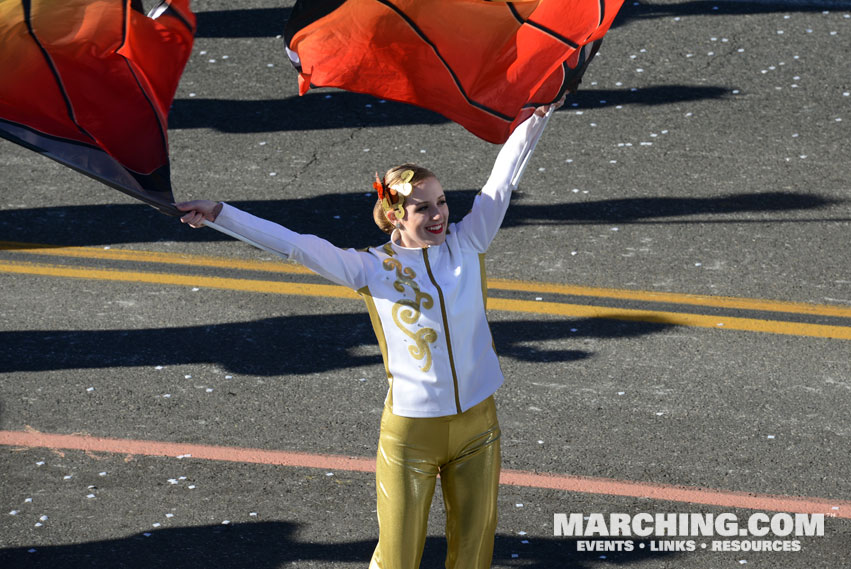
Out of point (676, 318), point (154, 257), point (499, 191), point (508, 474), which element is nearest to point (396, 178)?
point (499, 191)

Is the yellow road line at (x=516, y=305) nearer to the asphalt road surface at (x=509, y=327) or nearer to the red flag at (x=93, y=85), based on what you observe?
the asphalt road surface at (x=509, y=327)

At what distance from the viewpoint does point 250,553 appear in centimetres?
559

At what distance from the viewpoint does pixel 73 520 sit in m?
5.88

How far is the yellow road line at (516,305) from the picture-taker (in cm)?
746

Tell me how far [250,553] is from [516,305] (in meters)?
2.84

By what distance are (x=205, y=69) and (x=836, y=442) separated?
24.2 feet

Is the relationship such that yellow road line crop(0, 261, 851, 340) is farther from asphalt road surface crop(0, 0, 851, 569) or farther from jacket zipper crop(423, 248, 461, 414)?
jacket zipper crop(423, 248, 461, 414)

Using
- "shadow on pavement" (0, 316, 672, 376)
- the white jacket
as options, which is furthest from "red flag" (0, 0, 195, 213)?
"shadow on pavement" (0, 316, 672, 376)

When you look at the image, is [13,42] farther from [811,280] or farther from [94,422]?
[811,280]

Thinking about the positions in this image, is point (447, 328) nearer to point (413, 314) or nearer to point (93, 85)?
point (413, 314)

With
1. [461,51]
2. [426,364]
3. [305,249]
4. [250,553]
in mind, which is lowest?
[250,553]

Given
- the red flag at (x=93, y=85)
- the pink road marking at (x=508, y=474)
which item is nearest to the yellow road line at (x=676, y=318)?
the pink road marking at (x=508, y=474)

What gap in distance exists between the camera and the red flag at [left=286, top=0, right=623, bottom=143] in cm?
457

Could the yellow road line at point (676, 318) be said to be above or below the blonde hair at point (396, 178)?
below
